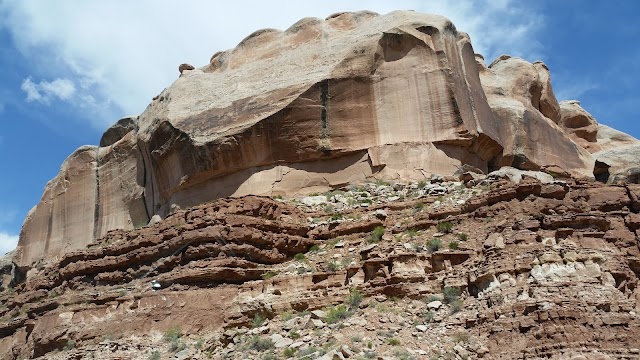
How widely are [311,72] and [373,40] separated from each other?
2379 millimetres

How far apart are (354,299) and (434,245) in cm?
255

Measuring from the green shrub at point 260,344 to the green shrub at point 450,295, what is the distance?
13.4 feet

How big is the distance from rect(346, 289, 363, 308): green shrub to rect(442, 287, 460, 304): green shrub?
2.06 meters

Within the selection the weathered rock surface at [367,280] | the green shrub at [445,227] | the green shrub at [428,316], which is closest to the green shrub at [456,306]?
the weathered rock surface at [367,280]

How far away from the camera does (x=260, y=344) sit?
2014 cm

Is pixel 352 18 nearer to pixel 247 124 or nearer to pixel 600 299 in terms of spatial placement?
pixel 247 124

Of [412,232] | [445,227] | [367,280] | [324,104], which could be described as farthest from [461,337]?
[324,104]

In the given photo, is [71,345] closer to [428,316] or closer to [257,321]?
[257,321]

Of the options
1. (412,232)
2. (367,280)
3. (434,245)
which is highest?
(412,232)

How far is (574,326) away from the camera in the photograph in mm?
17281

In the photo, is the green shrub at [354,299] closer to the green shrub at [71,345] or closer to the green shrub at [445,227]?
the green shrub at [445,227]

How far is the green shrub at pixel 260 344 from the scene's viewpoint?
1998 cm

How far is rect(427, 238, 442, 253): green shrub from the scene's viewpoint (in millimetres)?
21672

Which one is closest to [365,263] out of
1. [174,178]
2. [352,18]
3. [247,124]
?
[247,124]
